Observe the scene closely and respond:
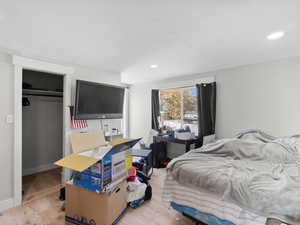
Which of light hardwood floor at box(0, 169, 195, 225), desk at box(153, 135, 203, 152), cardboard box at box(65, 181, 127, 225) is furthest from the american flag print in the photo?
desk at box(153, 135, 203, 152)

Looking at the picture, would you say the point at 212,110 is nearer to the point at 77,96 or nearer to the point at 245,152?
the point at 245,152

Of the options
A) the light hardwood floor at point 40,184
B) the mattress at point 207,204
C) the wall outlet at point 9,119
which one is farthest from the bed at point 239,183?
the wall outlet at point 9,119

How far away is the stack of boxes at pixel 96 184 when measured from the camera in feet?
5.22

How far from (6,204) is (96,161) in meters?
1.83

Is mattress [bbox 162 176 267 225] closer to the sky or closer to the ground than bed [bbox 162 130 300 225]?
closer to the ground

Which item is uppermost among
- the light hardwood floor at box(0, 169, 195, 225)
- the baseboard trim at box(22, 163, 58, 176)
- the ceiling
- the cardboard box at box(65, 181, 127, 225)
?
the ceiling

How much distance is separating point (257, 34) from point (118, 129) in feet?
9.53

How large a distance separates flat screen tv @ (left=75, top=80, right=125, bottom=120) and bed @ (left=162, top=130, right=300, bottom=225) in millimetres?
1723

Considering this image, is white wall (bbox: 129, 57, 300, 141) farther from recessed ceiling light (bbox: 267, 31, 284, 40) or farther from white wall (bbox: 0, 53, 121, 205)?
white wall (bbox: 0, 53, 121, 205)

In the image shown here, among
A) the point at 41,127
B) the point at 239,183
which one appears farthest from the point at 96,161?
the point at 41,127

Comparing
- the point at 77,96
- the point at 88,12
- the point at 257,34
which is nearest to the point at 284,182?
the point at 257,34

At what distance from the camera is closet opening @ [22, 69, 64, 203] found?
3.17 m

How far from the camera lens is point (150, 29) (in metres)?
1.66

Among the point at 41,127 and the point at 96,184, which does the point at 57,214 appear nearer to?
the point at 96,184
